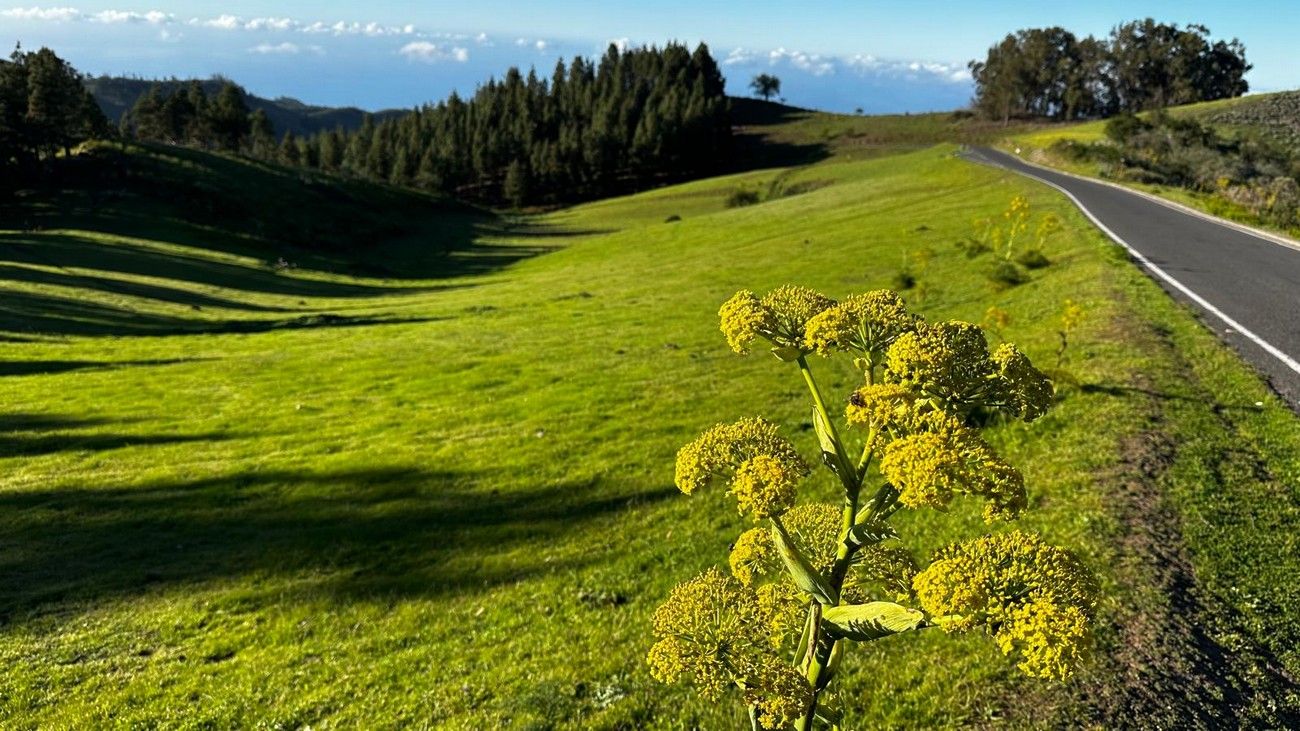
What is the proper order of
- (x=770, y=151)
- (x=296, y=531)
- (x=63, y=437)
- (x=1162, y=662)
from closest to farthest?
(x=1162, y=662) < (x=296, y=531) < (x=63, y=437) < (x=770, y=151)

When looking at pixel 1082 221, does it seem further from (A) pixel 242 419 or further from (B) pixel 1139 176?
(A) pixel 242 419

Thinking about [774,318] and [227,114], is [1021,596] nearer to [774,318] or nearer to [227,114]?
[774,318]

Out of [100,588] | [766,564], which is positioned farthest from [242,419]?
[766,564]

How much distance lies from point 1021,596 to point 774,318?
4.96 feet

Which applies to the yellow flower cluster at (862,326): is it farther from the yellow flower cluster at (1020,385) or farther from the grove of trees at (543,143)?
the grove of trees at (543,143)

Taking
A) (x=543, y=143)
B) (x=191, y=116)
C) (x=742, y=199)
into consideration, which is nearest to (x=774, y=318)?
(x=742, y=199)

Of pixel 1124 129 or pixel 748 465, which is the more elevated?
pixel 1124 129

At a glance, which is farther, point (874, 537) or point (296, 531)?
point (296, 531)

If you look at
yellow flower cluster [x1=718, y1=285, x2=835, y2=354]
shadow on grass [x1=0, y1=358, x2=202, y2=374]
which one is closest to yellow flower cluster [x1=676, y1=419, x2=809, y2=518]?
yellow flower cluster [x1=718, y1=285, x2=835, y2=354]

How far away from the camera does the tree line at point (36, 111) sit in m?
71.5

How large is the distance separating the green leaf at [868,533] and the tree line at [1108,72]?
595 feet

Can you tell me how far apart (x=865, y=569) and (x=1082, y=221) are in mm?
44551

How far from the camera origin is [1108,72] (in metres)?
157

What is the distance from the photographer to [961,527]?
12805 mm
